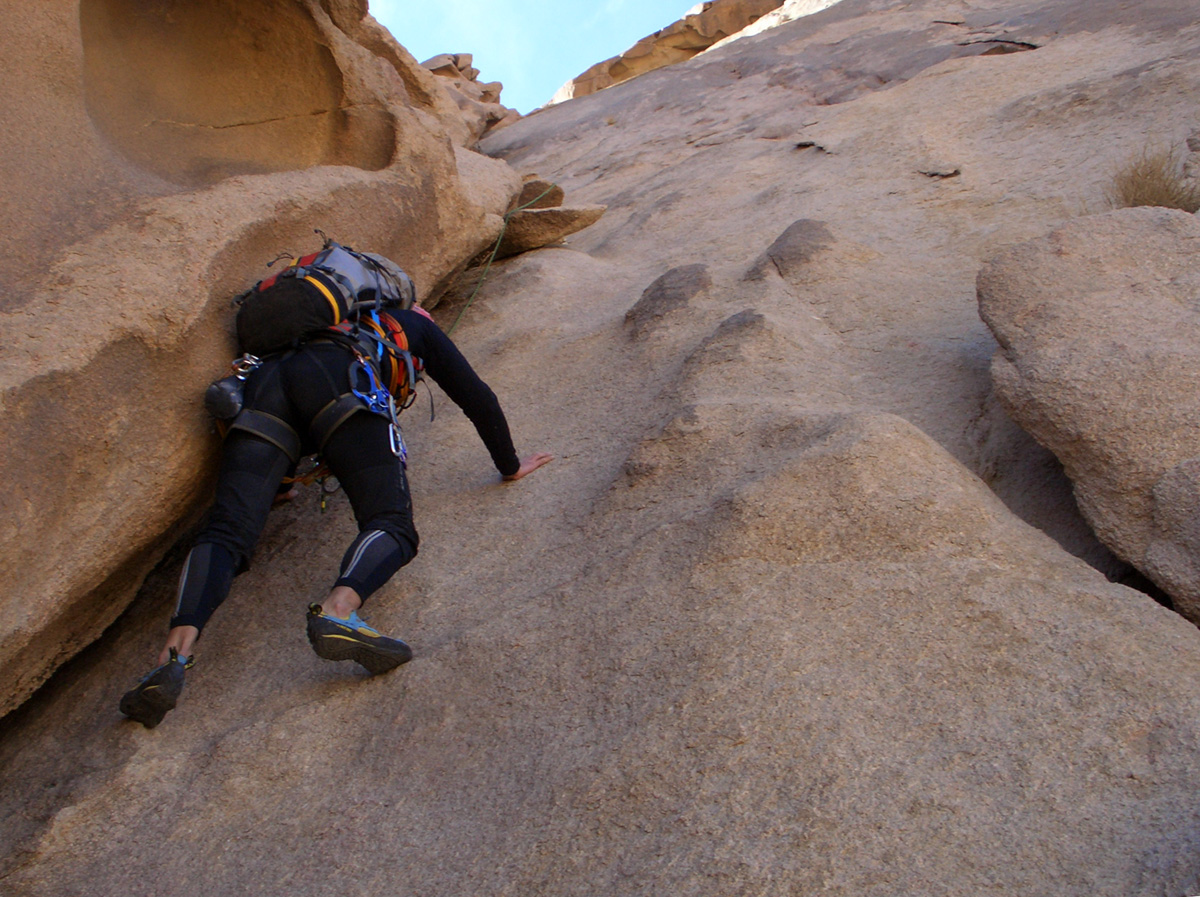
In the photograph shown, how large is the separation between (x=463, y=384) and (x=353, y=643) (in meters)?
1.09

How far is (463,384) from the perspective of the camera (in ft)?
9.61

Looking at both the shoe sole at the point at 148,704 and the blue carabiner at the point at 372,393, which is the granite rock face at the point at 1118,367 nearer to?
the blue carabiner at the point at 372,393

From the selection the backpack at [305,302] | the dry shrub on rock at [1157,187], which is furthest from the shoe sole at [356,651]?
the dry shrub on rock at [1157,187]

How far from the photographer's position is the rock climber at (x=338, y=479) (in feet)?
7.05

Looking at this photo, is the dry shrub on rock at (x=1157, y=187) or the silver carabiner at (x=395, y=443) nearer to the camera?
the silver carabiner at (x=395, y=443)

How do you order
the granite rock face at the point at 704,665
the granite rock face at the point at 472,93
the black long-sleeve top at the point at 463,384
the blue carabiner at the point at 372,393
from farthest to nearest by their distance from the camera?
the granite rock face at the point at 472,93
the black long-sleeve top at the point at 463,384
the blue carabiner at the point at 372,393
the granite rock face at the point at 704,665

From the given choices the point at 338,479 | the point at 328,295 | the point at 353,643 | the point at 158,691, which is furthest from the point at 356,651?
the point at 328,295

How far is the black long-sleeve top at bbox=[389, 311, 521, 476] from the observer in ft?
9.57

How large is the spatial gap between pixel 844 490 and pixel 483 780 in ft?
3.69

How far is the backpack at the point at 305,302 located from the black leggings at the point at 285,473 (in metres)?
0.07

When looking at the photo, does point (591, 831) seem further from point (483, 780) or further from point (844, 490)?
point (844, 490)

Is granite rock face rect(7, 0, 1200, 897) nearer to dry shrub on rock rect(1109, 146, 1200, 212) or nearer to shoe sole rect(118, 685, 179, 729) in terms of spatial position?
shoe sole rect(118, 685, 179, 729)

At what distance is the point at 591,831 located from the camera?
1.62 meters

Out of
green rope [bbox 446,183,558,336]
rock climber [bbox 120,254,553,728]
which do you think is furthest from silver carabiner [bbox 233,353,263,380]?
green rope [bbox 446,183,558,336]
